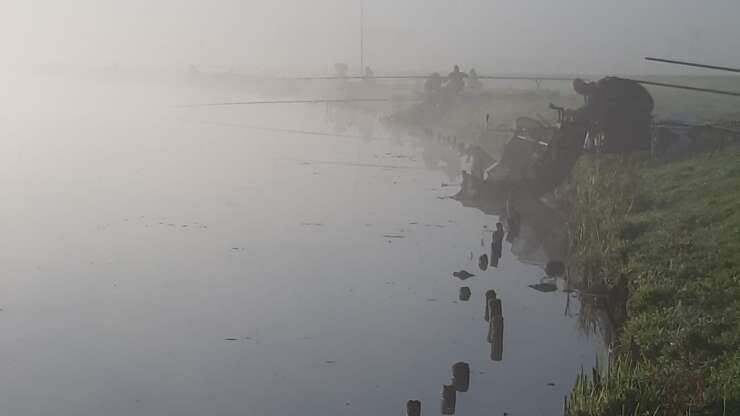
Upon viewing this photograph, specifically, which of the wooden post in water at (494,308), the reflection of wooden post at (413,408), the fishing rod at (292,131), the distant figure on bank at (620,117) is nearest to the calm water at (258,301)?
the wooden post in water at (494,308)

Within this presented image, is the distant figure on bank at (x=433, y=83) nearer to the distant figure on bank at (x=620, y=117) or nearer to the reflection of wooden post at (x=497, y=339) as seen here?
the distant figure on bank at (x=620, y=117)

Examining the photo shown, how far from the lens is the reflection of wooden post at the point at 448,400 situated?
15195mm

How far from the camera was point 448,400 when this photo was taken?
50.3 ft

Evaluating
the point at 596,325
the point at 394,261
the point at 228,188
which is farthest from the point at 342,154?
the point at 596,325

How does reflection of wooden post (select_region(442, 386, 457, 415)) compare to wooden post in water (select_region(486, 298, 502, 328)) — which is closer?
reflection of wooden post (select_region(442, 386, 457, 415))

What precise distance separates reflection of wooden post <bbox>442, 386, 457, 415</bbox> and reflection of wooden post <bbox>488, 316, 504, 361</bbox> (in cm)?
270

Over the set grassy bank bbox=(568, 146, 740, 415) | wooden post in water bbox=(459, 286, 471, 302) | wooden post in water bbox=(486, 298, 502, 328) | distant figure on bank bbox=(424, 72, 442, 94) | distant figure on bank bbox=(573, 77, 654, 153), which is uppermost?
distant figure on bank bbox=(424, 72, 442, 94)

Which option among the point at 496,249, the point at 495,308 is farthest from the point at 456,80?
the point at 495,308

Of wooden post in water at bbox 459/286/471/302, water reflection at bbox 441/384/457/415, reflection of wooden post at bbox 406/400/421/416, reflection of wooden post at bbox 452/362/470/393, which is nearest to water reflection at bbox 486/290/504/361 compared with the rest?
reflection of wooden post at bbox 452/362/470/393

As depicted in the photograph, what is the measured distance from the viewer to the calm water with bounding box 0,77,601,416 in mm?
16312

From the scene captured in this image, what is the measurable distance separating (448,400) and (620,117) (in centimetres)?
2271

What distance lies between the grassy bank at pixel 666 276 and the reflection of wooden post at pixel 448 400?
2524 millimetres

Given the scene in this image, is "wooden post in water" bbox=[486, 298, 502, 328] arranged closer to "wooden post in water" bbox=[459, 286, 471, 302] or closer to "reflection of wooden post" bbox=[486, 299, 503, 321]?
"reflection of wooden post" bbox=[486, 299, 503, 321]

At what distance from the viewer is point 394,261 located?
27.4 m
